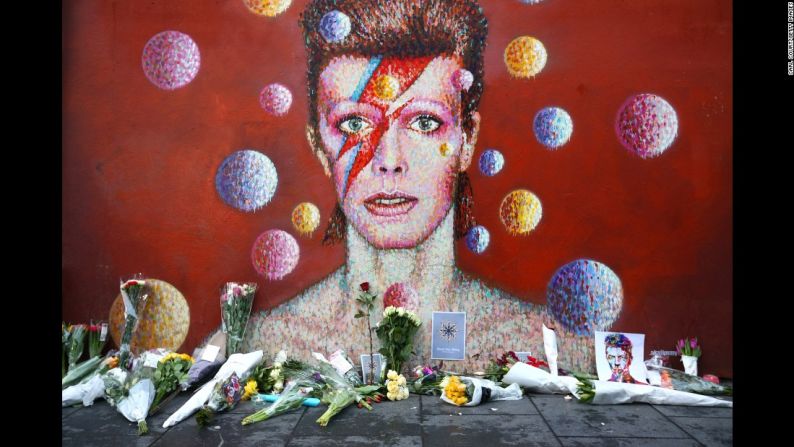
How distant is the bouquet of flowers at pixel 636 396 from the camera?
3998mm

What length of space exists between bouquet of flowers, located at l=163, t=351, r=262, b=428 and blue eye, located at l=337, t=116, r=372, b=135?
2.07 metres

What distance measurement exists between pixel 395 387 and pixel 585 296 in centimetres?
184

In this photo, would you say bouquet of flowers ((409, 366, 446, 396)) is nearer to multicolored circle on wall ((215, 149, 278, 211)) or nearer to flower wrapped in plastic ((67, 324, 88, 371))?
multicolored circle on wall ((215, 149, 278, 211))

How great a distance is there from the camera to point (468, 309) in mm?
4715

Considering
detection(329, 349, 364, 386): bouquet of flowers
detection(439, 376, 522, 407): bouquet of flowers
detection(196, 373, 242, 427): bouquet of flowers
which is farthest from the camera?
detection(329, 349, 364, 386): bouquet of flowers

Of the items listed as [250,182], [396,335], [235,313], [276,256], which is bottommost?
[396,335]

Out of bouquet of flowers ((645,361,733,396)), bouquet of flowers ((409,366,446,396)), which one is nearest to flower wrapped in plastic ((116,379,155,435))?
bouquet of flowers ((409,366,446,396))

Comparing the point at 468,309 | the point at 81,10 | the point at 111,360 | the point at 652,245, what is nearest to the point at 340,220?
the point at 468,309

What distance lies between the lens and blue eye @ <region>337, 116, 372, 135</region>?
4.86 m

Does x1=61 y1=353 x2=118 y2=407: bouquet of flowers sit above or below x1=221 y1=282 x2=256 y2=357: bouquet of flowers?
below

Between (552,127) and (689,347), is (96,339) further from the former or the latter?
(689,347)

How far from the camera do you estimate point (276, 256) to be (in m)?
4.82

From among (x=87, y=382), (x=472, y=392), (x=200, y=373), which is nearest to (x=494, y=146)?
(x=472, y=392)
